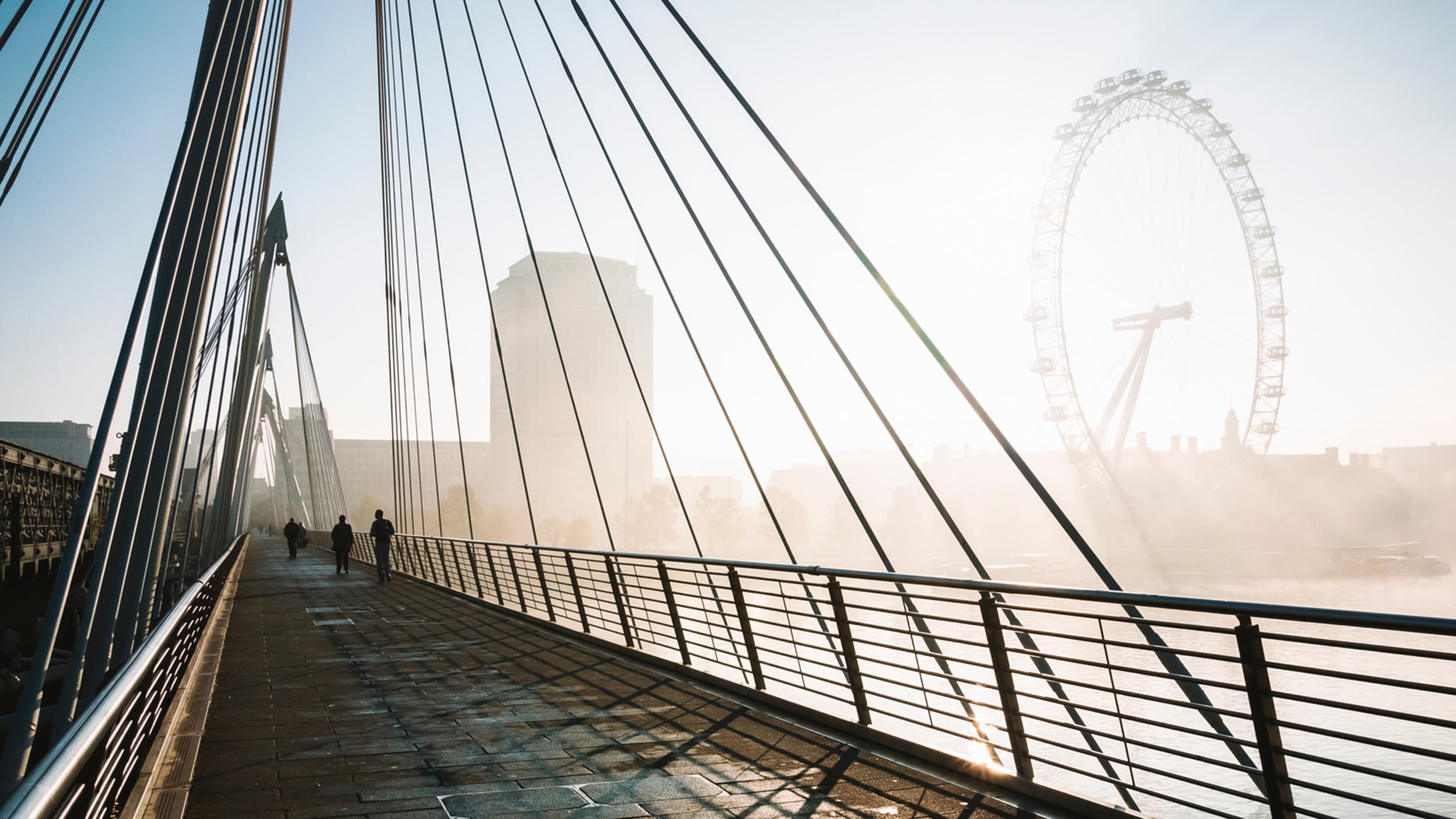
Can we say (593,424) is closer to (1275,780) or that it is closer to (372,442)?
(372,442)

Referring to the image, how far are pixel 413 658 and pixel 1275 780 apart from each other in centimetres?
766

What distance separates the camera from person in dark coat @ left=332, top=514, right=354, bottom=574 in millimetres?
24594

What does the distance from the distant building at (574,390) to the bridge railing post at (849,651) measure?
142434 mm

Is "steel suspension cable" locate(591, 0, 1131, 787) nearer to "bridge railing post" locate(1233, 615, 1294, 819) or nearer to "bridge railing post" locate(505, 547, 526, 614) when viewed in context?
"bridge railing post" locate(1233, 615, 1294, 819)

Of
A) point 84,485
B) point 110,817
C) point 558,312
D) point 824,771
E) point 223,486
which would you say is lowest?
point 824,771

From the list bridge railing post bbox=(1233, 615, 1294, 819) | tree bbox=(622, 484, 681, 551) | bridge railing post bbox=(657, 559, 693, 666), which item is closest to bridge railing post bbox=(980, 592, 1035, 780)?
bridge railing post bbox=(1233, 615, 1294, 819)

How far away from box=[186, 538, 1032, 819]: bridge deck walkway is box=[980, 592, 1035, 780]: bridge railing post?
1.12ft

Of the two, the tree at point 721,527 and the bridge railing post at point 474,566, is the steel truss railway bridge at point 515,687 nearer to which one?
the bridge railing post at point 474,566

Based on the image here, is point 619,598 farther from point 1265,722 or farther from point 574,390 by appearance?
point 574,390

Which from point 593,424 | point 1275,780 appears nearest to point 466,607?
point 1275,780

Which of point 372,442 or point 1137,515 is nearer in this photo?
point 1137,515

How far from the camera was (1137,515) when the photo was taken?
1811 inches

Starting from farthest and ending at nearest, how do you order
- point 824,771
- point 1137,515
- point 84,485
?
point 1137,515
point 824,771
point 84,485

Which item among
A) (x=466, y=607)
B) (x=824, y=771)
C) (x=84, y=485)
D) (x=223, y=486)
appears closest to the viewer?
(x=84, y=485)
